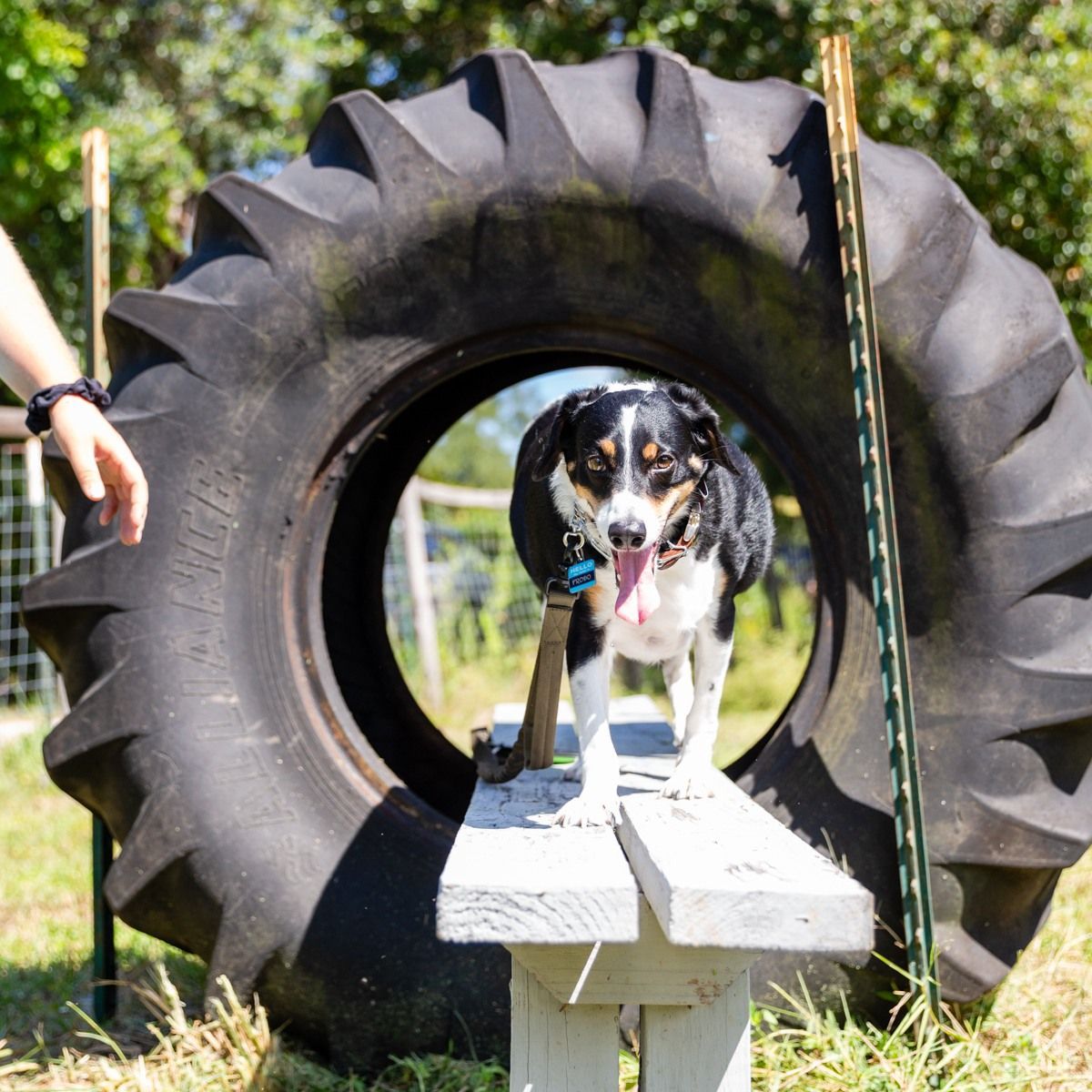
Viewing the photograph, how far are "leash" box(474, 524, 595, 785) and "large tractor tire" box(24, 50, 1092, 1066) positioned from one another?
291 millimetres

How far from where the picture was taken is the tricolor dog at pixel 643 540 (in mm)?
2236

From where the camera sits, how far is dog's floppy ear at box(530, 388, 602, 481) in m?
2.43

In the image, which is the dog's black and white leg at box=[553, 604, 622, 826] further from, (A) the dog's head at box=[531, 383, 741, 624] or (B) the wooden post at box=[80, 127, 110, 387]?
(B) the wooden post at box=[80, 127, 110, 387]

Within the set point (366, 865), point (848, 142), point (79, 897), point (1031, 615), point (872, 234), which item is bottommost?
point (79, 897)

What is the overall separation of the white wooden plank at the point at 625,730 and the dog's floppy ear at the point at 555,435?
0.89m

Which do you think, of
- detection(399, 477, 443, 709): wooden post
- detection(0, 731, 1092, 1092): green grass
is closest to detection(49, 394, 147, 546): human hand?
detection(0, 731, 1092, 1092): green grass

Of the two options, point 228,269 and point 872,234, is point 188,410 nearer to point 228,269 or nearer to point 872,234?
point 228,269

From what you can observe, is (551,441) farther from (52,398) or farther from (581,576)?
(52,398)

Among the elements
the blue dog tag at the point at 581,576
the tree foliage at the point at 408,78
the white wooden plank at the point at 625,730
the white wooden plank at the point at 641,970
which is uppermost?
the tree foliage at the point at 408,78

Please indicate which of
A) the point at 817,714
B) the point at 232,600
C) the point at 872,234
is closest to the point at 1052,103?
the point at 872,234

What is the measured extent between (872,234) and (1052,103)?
18.4 ft

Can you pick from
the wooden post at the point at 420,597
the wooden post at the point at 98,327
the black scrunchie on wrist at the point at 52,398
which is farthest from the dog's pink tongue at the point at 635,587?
the wooden post at the point at 420,597

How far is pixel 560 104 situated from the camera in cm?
260

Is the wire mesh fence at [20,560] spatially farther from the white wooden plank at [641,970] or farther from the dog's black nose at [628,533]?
the white wooden plank at [641,970]
